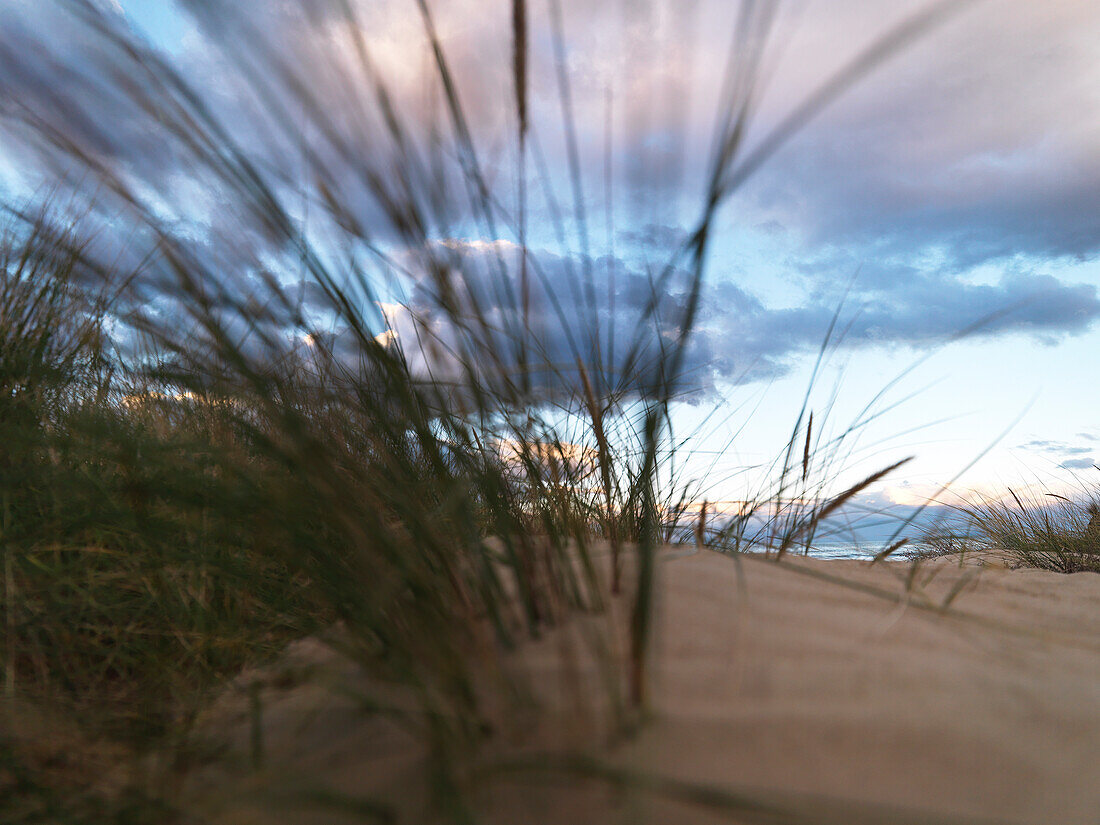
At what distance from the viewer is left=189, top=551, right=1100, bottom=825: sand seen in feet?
2.22

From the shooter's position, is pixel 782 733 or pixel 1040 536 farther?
pixel 1040 536

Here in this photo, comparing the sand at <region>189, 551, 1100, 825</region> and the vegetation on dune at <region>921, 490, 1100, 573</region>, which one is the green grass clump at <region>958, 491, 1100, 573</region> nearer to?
the vegetation on dune at <region>921, 490, 1100, 573</region>

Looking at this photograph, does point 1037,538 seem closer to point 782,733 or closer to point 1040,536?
point 1040,536

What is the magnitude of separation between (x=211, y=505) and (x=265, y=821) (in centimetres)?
44

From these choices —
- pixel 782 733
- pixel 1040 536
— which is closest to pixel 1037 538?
pixel 1040 536

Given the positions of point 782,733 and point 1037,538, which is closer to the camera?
point 782,733

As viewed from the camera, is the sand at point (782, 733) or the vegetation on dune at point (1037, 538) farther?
the vegetation on dune at point (1037, 538)

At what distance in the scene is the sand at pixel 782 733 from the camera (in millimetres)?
676

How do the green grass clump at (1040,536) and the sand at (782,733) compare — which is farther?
the green grass clump at (1040,536)

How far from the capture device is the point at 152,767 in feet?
2.92

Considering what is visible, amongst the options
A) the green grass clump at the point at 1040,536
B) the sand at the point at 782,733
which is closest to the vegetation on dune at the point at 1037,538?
the green grass clump at the point at 1040,536

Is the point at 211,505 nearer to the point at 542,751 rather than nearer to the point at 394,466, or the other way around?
the point at 394,466

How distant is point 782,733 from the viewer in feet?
2.52

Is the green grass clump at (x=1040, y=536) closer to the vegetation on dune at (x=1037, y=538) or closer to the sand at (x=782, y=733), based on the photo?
the vegetation on dune at (x=1037, y=538)
